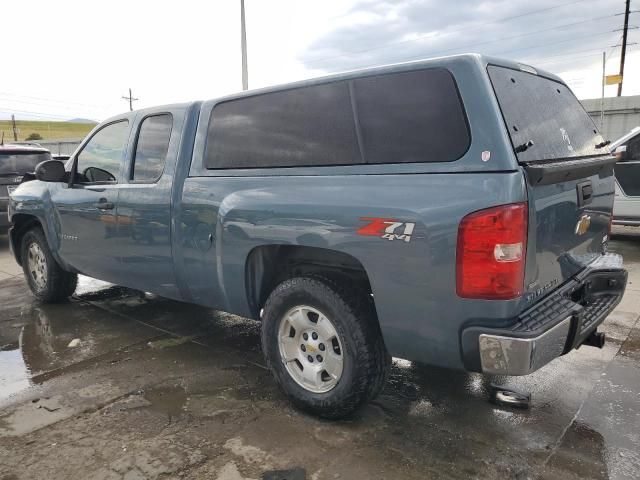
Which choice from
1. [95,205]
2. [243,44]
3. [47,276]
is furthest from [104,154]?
[243,44]

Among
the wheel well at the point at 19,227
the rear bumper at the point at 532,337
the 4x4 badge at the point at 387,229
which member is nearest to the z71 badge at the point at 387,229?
the 4x4 badge at the point at 387,229

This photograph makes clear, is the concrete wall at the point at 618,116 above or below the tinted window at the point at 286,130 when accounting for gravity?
above

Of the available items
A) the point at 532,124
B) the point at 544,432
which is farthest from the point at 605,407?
the point at 532,124

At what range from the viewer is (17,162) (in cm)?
915

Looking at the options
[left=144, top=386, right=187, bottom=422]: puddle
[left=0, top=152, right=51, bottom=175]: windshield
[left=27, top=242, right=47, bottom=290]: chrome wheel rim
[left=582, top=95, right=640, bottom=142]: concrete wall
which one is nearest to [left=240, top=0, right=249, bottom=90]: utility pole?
[left=0, top=152, right=51, bottom=175]: windshield

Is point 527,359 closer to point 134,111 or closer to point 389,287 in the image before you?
point 389,287

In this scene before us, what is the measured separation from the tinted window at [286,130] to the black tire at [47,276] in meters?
2.78

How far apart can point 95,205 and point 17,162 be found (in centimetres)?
581

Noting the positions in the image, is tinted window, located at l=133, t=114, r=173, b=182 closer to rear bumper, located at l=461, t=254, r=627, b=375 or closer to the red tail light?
the red tail light

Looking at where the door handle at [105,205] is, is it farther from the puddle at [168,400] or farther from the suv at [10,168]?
the suv at [10,168]

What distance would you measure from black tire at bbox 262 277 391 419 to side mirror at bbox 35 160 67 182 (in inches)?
110

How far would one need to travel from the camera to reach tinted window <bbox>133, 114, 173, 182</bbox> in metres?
4.00

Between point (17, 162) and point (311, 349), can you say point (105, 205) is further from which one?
point (17, 162)

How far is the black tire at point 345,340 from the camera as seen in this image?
283cm
